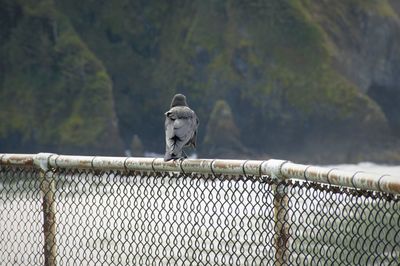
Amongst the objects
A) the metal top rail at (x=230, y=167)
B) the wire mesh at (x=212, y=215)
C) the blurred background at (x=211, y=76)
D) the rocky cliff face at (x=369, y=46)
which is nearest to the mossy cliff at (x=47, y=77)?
the blurred background at (x=211, y=76)

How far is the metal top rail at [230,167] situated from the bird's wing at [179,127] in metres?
1.12

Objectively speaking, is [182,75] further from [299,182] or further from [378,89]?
[299,182]

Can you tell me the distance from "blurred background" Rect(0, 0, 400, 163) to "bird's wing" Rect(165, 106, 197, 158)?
263 ft

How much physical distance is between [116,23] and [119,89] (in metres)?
7.52

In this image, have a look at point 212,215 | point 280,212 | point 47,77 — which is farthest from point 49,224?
point 47,77

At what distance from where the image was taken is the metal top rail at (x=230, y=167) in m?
4.14

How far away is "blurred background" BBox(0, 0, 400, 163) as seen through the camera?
299 feet

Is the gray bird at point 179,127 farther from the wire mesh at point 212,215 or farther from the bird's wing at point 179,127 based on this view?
the wire mesh at point 212,215

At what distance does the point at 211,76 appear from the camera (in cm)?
9675

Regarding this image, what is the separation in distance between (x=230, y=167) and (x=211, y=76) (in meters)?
91.8

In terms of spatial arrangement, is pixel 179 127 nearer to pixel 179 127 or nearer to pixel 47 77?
pixel 179 127

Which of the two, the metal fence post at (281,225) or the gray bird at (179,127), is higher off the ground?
the gray bird at (179,127)

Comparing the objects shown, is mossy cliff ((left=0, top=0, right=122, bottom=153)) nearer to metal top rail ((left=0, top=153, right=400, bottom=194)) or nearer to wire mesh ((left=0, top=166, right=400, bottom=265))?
wire mesh ((left=0, top=166, right=400, bottom=265))

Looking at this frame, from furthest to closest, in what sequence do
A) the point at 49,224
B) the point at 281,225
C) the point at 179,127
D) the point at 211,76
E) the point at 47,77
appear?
the point at 211,76, the point at 47,77, the point at 179,127, the point at 49,224, the point at 281,225
